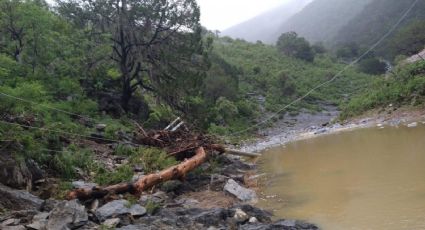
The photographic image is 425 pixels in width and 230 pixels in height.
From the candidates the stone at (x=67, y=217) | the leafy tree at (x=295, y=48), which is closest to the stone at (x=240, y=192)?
the stone at (x=67, y=217)

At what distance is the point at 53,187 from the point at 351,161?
26.6 ft

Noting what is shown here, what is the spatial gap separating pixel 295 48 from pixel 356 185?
2397 inches

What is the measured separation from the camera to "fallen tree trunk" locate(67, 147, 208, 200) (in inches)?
348

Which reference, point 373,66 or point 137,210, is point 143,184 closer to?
point 137,210

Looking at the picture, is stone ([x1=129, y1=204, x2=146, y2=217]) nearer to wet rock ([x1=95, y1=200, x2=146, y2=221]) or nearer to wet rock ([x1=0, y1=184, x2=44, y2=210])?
wet rock ([x1=95, y1=200, x2=146, y2=221])

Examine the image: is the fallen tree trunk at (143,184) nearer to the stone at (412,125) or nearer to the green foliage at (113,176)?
the green foliage at (113,176)

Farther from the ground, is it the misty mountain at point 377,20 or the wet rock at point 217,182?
the misty mountain at point 377,20

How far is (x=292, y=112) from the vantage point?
Answer: 4306 cm

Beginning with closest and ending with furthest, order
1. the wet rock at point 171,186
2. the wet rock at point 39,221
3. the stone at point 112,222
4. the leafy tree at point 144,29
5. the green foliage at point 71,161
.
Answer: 1. the wet rock at point 39,221
2. the stone at point 112,222
3. the green foliage at point 71,161
4. the wet rock at point 171,186
5. the leafy tree at point 144,29

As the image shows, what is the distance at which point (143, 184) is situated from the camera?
32.9ft

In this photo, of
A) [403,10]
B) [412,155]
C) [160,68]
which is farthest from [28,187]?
[403,10]

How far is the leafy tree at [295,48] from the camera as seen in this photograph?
67312 millimetres

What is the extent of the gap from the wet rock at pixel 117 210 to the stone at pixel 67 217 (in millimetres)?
457

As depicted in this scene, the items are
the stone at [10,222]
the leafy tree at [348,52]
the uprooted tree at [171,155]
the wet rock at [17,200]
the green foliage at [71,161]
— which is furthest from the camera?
the leafy tree at [348,52]
